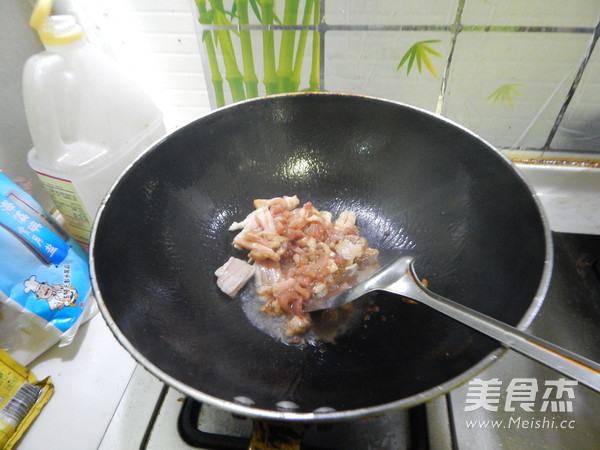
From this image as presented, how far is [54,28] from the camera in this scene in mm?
797

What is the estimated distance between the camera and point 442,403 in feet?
2.25

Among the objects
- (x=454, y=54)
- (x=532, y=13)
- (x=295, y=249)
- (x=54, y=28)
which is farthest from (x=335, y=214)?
(x=54, y=28)

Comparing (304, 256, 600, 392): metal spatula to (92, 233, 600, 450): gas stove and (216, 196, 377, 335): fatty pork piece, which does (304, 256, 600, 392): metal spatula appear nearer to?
(216, 196, 377, 335): fatty pork piece

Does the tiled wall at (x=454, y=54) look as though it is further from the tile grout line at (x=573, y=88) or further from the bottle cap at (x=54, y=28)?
the bottle cap at (x=54, y=28)

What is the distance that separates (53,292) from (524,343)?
0.90 m

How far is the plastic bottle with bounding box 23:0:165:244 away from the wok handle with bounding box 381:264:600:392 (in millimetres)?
785

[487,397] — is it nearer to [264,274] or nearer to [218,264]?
[264,274]

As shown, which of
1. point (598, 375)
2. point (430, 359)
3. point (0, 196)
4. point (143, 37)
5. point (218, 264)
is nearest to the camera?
point (598, 375)

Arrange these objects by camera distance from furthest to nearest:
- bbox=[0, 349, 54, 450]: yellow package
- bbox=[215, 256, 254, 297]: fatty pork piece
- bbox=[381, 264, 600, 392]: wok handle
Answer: bbox=[215, 256, 254, 297]: fatty pork piece → bbox=[0, 349, 54, 450]: yellow package → bbox=[381, 264, 600, 392]: wok handle

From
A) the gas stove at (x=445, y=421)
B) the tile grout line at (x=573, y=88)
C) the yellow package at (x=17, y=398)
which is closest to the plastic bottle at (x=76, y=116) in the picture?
the yellow package at (x=17, y=398)

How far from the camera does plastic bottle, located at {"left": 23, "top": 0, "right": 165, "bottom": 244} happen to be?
0.81 m

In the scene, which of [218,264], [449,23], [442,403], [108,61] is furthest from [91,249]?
[449,23]

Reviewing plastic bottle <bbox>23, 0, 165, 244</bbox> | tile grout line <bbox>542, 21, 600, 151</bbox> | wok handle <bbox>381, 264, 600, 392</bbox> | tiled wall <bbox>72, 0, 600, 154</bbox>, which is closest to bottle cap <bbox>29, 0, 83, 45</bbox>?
plastic bottle <bbox>23, 0, 165, 244</bbox>

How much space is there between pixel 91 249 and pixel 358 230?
1.97 feet
